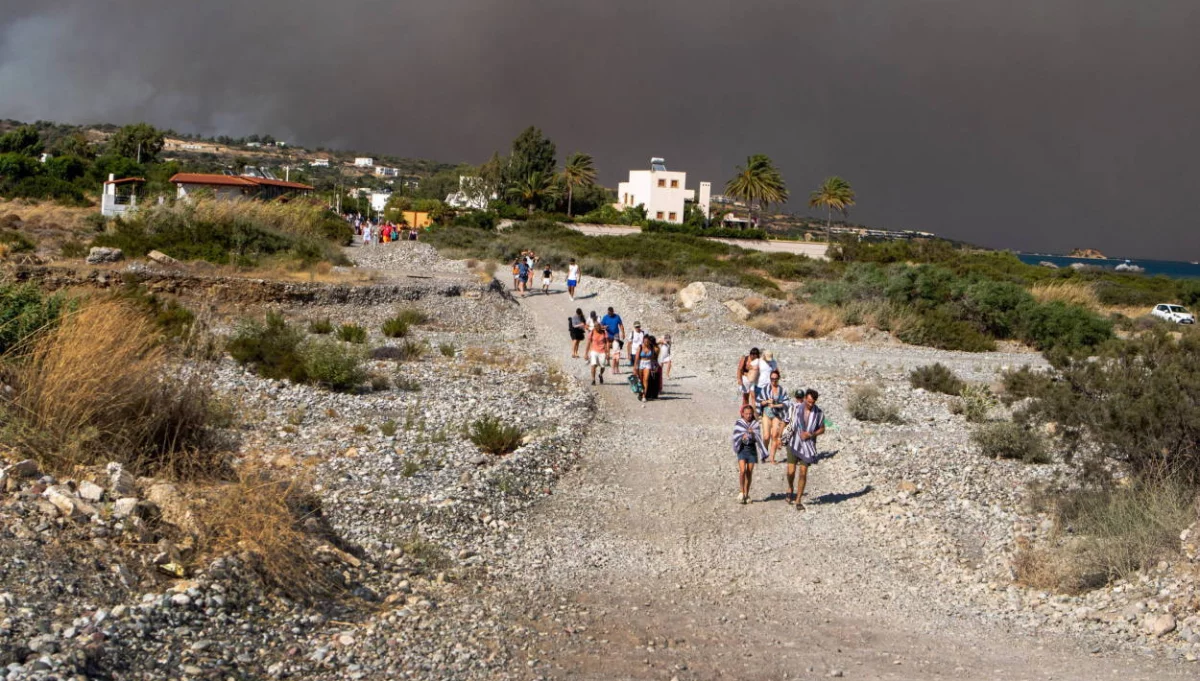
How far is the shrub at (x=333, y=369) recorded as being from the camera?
17.7m

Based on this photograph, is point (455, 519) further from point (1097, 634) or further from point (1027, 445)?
point (1027, 445)

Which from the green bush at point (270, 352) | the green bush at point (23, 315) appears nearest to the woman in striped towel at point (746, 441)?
the green bush at point (23, 315)

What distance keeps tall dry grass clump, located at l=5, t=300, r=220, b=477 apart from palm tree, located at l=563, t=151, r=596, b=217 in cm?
9763

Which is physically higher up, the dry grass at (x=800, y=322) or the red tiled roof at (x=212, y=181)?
the red tiled roof at (x=212, y=181)

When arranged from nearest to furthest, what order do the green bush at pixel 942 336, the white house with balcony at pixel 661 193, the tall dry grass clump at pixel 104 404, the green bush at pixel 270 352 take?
the tall dry grass clump at pixel 104 404, the green bush at pixel 270 352, the green bush at pixel 942 336, the white house with balcony at pixel 661 193

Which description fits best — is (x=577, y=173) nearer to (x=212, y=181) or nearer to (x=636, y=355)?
(x=212, y=181)

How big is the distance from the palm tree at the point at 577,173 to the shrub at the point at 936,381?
84.6 m

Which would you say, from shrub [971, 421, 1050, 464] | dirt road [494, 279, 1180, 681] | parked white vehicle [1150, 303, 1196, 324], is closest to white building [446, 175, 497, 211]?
parked white vehicle [1150, 303, 1196, 324]

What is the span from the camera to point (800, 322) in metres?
35.7

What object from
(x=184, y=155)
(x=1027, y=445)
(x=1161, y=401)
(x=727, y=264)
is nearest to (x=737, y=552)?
(x=1161, y=401)

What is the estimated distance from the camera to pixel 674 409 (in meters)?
18.7

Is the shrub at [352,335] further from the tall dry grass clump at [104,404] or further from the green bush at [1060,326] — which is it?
the green bush at [1060,326]

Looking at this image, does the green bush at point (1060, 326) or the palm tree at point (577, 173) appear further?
the palm tree at point (577, 173)

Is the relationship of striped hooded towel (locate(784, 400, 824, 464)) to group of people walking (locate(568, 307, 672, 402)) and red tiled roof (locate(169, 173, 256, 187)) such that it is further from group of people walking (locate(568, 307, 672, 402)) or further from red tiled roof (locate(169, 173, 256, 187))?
red tiled roof (locate(169, 173, 256, 187))
